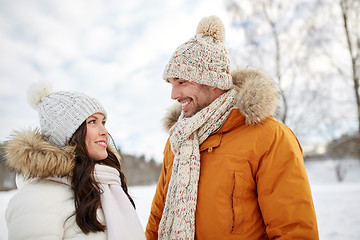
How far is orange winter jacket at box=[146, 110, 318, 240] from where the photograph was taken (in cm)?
141

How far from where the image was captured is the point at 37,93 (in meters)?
1.69

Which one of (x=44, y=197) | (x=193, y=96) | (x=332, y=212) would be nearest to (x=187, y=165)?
(x=193, y=96)

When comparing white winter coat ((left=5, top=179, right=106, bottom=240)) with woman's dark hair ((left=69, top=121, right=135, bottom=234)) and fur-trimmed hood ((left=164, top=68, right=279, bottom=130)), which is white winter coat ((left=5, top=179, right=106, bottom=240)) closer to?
woman's dark hair ((left=69, top=121, right=135, bottom=234))

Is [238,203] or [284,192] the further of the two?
[238,203]

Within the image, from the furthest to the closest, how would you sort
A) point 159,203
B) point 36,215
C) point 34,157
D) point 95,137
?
point 159,203 < point 95,137 < point 34,157 < point 36,215

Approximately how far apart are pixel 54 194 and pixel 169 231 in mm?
795

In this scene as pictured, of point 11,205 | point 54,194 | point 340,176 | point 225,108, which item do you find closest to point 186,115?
point 225,108

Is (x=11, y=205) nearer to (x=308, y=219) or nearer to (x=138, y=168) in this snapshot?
(x=308, y=219)

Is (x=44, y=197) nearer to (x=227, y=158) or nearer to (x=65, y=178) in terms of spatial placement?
(x=65, y=178)

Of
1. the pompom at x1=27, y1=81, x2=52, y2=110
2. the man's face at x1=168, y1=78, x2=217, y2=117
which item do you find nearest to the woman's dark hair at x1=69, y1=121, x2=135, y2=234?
the pompom at x1=27, y1=81, x2=52, y2=110

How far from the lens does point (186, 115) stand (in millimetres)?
1940

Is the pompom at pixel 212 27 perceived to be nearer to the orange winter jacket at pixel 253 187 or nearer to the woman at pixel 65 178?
the orange winter jacket at pixel 253 187

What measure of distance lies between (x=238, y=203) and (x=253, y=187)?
5.5 inches

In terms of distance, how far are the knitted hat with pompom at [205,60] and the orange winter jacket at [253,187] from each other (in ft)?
1.11
